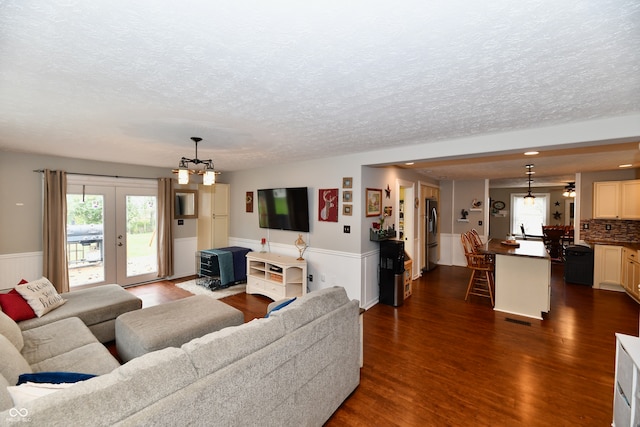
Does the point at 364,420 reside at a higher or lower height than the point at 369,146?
lower

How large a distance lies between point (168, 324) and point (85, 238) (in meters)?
3.71

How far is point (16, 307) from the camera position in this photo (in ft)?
8.89

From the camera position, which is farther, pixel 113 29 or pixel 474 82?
pixel 474 82

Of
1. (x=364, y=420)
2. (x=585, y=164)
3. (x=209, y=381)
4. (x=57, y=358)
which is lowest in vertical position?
(x=364, y=420)

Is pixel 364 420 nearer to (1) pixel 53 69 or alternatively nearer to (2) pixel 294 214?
(1) pixel 53 69

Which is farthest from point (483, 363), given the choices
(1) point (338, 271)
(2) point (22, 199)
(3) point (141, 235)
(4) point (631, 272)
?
(2) point (22, 199)

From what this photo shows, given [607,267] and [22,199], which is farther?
[607,267]

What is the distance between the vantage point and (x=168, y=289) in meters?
5.33

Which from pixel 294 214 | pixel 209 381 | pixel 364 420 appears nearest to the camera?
pixel 209 381

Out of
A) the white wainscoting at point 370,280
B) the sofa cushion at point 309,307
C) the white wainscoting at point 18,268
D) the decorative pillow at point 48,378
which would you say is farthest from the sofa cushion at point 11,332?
the white wainscoting at point 370,280

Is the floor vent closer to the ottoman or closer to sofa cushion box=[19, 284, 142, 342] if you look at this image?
the ottoman

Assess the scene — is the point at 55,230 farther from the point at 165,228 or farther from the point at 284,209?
the point at 284,209

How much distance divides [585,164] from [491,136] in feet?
10.5

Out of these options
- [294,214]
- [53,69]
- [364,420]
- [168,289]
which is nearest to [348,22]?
[53,69]
